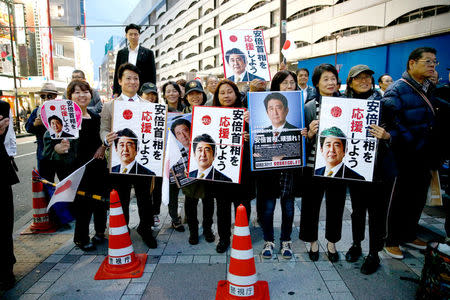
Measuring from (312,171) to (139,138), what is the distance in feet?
6.43

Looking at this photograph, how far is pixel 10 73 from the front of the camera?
93.9 feet

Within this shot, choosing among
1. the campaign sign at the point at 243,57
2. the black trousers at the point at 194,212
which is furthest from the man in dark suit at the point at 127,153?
the campaign sign at the point at 243,57

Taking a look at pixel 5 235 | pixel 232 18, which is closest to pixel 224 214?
pixel 5 235

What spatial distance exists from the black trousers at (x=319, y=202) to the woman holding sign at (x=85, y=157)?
2.50 m

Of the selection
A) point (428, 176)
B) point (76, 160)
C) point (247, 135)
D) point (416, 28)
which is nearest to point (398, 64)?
point (416, 28)

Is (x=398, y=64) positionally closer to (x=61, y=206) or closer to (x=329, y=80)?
(x=329, y=80)

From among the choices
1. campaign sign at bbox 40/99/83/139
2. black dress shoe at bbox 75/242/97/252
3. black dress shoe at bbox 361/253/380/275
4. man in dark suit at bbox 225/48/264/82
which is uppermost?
man in dark suit at bbox 225/48/264/82

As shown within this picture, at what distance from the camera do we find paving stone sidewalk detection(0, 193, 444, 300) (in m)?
2.70

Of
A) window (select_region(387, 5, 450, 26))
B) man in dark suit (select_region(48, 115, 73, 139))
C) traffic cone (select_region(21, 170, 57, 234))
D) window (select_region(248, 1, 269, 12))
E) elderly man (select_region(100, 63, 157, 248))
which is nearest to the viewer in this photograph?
man in dark suit (select_region(48, 115, 73, 139))

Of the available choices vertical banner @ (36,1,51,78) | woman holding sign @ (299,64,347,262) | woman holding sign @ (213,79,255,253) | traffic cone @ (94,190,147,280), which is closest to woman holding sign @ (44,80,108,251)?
traffic cone @ (94,190,147,280)

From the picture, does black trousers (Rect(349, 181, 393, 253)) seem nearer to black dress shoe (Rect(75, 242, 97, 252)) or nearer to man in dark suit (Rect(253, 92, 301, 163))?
man in dark suit (Rect(253, 92, 301, 163))

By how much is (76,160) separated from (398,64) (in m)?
17.3

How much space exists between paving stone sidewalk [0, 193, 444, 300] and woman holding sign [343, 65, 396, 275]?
170 mm

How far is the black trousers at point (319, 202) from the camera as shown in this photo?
3178 millimetres
